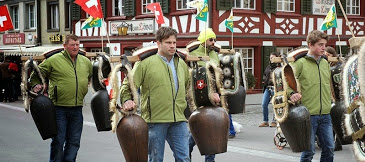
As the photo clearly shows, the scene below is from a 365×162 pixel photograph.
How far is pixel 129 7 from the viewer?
935 inches

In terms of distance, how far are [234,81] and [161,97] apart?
3.32 meters

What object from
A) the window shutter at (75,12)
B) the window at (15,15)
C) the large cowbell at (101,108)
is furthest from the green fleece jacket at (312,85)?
the window at (15,15)

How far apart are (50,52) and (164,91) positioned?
6.43 ft

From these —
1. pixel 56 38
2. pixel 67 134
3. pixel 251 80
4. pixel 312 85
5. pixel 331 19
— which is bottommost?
pixel 251 80

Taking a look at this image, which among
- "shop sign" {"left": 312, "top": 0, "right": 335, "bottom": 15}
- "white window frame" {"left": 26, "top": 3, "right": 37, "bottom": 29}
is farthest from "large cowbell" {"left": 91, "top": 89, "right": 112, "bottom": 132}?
"white window frame" {"left": 26, "top": 3, "right": 37, "bottom": 29}

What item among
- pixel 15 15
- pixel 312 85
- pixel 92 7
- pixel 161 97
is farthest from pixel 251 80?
pixel 15 15

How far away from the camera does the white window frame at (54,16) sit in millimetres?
28859

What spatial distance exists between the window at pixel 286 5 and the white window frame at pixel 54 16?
37.0 feet

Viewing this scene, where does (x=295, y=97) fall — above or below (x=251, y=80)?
above

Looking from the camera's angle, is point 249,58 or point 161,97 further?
point 249,58

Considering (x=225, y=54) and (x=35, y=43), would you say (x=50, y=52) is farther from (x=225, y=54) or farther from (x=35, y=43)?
(x=35, y=43)

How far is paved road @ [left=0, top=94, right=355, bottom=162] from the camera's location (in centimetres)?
887

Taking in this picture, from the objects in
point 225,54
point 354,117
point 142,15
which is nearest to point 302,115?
point 354,117

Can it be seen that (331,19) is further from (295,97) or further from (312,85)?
(295,97)
